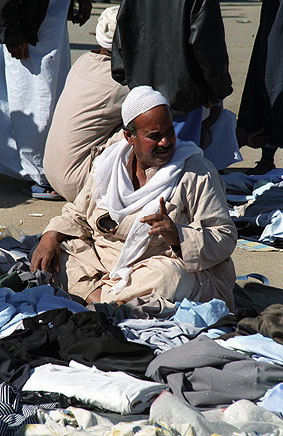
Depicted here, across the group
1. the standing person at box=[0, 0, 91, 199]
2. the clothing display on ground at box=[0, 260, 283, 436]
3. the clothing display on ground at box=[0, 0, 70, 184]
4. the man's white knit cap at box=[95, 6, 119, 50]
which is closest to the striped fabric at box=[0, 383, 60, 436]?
the clothing display on ground at box=[0, 260, 283, 436]

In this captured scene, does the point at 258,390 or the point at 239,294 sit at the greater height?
the point at 258,390

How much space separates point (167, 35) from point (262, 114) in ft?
6.96

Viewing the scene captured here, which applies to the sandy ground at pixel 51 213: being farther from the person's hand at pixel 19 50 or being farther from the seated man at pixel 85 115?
the person's hand at pixel 19 50

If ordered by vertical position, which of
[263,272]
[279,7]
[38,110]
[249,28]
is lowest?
[249,28]

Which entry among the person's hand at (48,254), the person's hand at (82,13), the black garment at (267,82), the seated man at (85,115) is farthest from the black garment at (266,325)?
the person's hand at (82,13)

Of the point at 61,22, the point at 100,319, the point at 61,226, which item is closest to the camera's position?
the point at 100,319

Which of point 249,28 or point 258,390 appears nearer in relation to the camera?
point 258,390

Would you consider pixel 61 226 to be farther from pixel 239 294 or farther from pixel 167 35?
pixel 167 35

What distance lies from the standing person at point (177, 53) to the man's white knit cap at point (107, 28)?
0.16m

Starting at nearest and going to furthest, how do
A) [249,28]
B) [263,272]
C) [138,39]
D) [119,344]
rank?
[119,344] < [263,272] < [138,39] < [249,28]

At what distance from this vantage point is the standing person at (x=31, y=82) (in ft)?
19.8

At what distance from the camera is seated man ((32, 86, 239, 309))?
381 centimetres

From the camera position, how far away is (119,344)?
3.19 metres

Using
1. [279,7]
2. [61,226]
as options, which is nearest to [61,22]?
[279,7]
